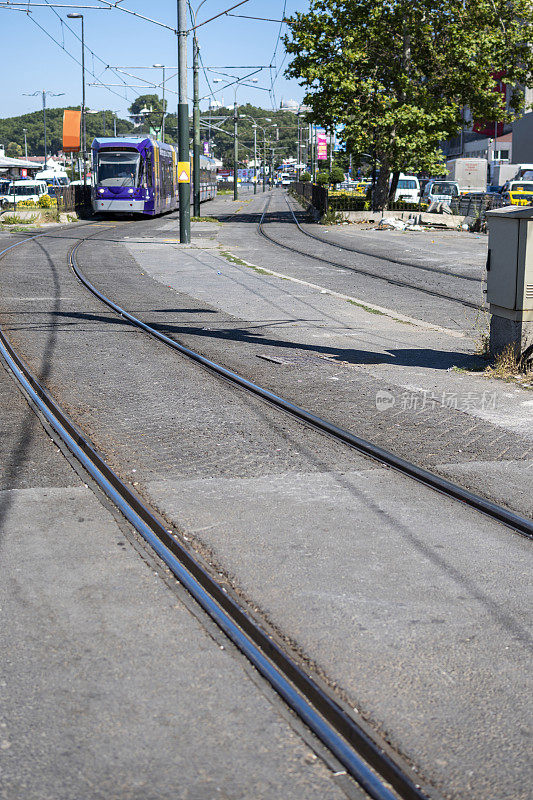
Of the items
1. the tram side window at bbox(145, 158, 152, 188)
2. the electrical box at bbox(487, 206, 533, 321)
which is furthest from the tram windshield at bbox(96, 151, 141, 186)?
the electrical box at bbox(487, 206, 533, 321)

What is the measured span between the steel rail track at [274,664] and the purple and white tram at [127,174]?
116 ft

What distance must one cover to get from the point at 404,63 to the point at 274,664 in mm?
37507

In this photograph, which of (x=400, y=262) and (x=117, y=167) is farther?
(x=117, y=167)

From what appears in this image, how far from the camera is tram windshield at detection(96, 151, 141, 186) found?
129 feet

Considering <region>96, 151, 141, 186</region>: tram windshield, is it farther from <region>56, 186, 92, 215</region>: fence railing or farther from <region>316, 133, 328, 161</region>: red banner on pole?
<region>316, 133, 328, 161</region>: red banner on pole

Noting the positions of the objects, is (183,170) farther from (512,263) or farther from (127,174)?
(512,263)

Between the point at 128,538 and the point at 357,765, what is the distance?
2.22 meters

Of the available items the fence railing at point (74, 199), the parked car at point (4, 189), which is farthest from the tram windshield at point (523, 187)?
the parked car at point (4, 189)

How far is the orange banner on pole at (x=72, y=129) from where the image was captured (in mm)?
54438

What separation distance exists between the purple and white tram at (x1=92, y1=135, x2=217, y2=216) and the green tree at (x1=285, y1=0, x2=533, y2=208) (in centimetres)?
743

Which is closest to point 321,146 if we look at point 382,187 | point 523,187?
point 382,187

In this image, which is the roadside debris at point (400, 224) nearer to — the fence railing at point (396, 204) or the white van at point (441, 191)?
the fence railing at point (396, 204)

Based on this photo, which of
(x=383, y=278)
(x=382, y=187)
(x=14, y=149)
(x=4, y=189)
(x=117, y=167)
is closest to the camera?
(x=383, y=278)

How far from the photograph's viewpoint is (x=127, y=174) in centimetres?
3997
